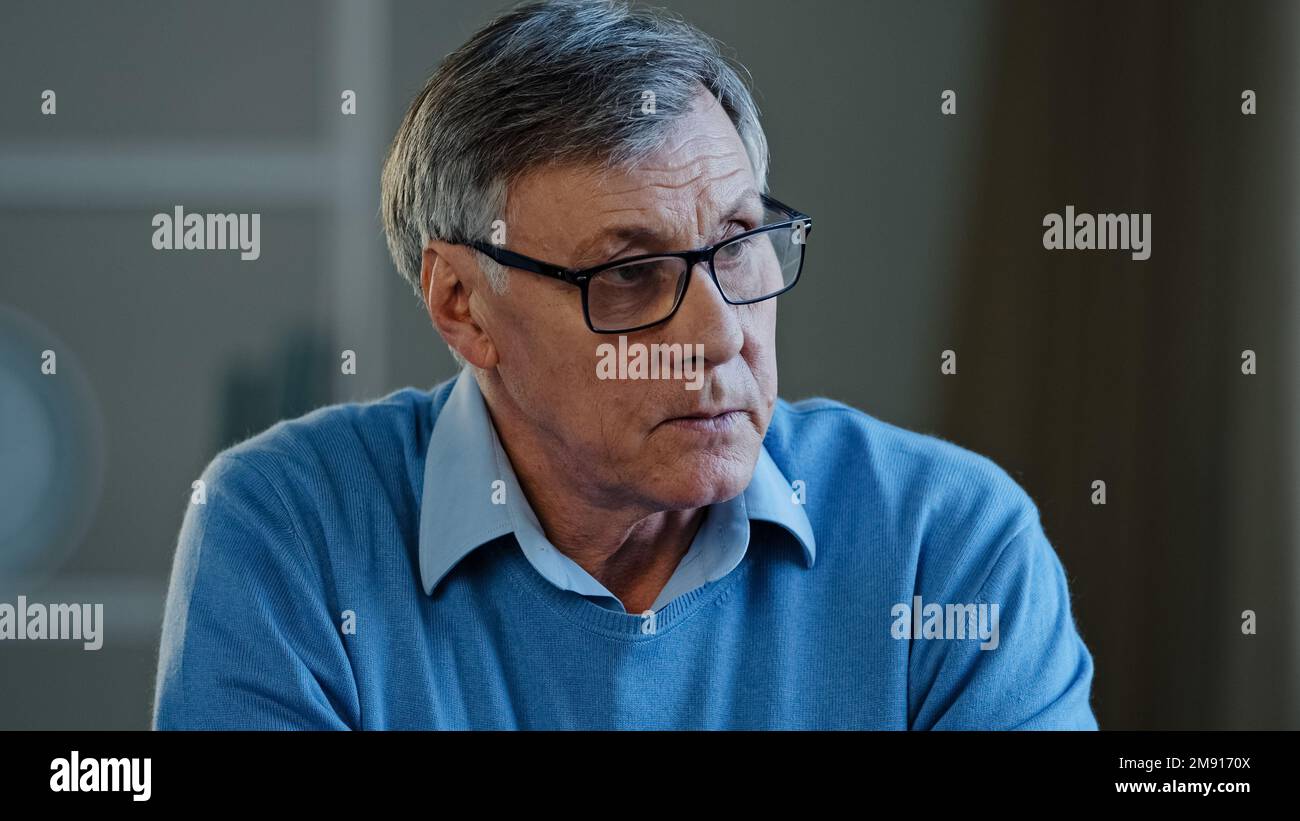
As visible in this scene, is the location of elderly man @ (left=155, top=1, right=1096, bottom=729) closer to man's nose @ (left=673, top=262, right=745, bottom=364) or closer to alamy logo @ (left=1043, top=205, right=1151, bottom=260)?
man's nose @ (left=673, top=262, right=745, bottom=364)

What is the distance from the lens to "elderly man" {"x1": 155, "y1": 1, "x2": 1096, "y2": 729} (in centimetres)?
111

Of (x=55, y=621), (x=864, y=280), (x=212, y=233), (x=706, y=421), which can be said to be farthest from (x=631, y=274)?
(x=55, y=621)

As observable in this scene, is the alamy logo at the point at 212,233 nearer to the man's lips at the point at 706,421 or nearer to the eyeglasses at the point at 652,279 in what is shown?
the eyeglasses at the point at 652,279

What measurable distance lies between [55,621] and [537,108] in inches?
27.6

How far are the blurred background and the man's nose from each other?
135mm

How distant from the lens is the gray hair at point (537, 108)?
1.11 meters

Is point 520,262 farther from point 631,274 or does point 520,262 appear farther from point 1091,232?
point 1091,232

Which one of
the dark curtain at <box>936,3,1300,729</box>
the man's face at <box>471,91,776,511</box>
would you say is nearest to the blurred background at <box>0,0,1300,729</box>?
the dark curtain at <box>936,3,1300,729</box>

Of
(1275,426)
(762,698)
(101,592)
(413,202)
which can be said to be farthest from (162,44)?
(1275,426)

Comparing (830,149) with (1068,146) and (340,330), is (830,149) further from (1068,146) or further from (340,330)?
(340,330)

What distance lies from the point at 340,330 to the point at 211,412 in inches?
6.1

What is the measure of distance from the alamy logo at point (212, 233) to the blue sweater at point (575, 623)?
190 mm

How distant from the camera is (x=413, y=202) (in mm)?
1230
